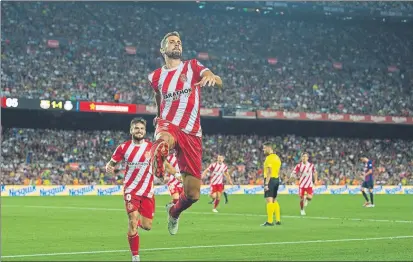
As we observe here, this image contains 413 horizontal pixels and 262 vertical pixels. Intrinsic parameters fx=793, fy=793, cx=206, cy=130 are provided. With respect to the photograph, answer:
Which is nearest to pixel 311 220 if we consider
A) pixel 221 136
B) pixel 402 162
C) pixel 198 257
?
pixel 198 257

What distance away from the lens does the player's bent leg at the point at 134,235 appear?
12.3m

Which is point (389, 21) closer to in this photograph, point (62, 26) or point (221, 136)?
point (221, 136)

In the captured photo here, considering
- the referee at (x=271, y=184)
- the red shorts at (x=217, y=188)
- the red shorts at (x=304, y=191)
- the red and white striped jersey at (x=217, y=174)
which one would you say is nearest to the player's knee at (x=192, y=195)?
the referee at (x=271, y=184)

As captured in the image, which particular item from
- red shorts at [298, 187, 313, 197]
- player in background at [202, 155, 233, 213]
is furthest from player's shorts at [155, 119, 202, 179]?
player in background at [202, 155, 233, 213]

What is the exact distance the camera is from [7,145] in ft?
149

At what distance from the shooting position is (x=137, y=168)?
13.4 m

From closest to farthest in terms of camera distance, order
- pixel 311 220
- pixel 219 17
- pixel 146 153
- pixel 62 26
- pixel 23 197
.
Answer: pixel 146 153 → pixel 311 220 → pixel 23 197 → pixel 62 26 → pixel 219 17

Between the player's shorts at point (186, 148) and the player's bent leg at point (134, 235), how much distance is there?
6.83 ft

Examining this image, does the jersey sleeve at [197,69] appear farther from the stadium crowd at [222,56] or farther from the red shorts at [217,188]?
the stadium crowd at [222,56]

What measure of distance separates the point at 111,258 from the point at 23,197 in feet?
89.9

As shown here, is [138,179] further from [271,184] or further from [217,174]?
[217,174]

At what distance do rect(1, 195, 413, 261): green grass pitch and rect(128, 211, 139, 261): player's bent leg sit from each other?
72 centimetres

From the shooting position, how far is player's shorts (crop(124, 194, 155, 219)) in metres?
13.1

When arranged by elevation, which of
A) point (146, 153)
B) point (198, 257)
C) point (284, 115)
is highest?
point (284, 115)
